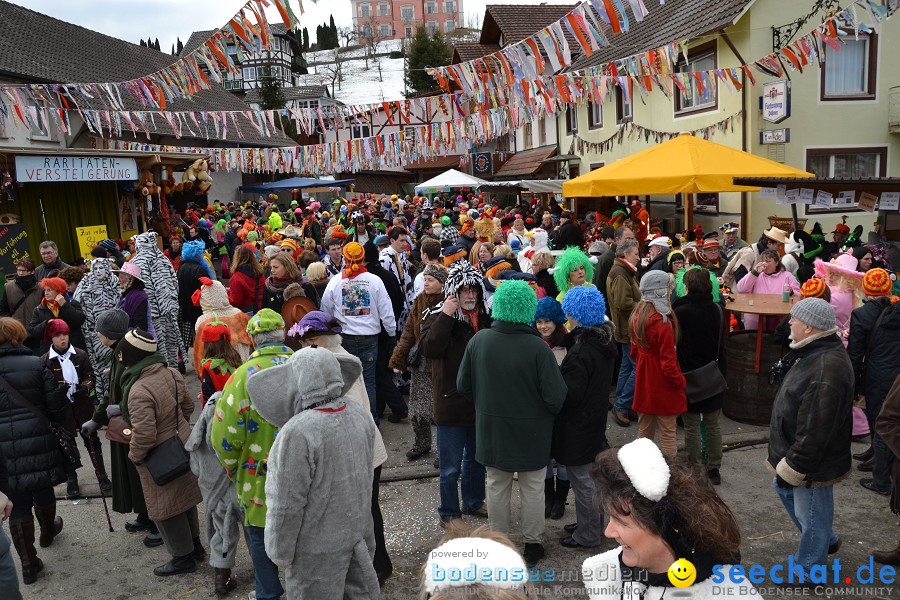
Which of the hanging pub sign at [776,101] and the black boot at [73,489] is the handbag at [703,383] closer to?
the black boot at [73,489]

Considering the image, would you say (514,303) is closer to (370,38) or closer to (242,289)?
(242,289)

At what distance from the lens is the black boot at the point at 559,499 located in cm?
497

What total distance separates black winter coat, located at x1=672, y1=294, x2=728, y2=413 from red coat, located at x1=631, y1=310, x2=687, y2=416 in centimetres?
46

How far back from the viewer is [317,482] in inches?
118

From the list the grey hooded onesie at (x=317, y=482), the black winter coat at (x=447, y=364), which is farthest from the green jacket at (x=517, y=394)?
the grey hooded onesie at (x=317, y=482)

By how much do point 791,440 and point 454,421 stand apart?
213cm

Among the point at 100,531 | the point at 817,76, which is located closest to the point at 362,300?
the point at 100,531

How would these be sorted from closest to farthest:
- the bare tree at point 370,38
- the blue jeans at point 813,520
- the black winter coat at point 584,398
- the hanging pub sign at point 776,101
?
the blue jeans at point 813,520 < the black winter coat at point 584,398 < the hanging pub sign at point 776,101 < the bare tree at point 370,38

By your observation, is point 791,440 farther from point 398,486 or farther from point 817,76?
point 817,76

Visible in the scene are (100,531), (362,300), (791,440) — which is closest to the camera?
(791,440)

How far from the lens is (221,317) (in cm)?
573

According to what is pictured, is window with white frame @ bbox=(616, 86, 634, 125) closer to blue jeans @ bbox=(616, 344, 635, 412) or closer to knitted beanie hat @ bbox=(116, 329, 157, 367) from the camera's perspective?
blue jeans @ bbox=(616, 344, 635, 412)

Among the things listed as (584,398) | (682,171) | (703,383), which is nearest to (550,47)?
(682,171)

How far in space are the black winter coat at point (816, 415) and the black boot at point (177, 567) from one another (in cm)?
375
